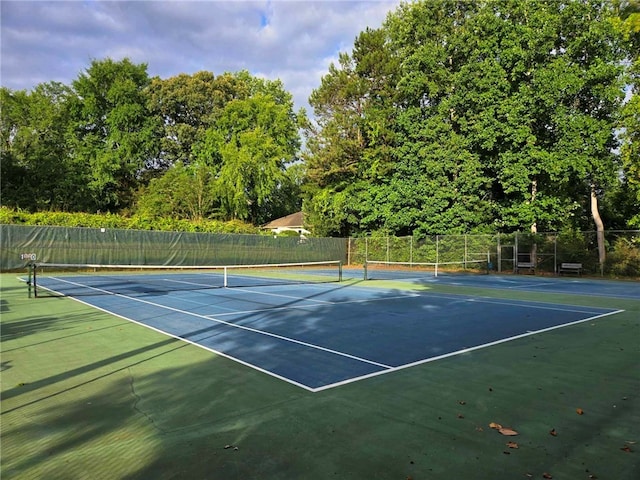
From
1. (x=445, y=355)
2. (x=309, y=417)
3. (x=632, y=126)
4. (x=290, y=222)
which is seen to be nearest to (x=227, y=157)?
(x=290, y=222)

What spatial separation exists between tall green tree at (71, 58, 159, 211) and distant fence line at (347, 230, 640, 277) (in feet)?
87.2

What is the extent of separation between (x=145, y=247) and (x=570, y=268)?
24028mm

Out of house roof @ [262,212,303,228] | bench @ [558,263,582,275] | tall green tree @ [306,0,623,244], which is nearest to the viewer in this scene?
bench @ [558,263,582,275]

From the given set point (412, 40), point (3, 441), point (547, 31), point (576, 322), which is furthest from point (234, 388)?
point (412, 40)

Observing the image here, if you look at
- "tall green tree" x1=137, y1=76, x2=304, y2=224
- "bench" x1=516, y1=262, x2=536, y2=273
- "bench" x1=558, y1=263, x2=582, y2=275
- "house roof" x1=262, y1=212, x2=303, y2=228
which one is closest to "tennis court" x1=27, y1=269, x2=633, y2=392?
"bench" x1=558, y1=263, x2=582, y2=275

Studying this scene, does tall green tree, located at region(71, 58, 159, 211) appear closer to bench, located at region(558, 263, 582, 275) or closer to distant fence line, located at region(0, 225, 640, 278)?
distant fence line, located at region(0, 225, 640, 278)

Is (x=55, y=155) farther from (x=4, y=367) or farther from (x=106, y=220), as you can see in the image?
(x=4, y=367)

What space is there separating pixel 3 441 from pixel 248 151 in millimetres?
39303

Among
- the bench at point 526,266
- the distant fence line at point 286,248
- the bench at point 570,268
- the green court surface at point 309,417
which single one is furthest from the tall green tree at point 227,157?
the green court surface at point 309,417

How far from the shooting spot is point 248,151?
41.3 meters

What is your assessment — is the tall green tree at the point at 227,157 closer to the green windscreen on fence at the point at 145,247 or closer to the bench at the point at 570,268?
the green windscreen on fence at the point at 145,247

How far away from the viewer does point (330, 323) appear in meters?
8.82

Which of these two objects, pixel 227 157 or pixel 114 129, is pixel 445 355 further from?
pixel 114 129

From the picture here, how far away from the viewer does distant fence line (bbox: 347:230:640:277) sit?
23547 millimetres
